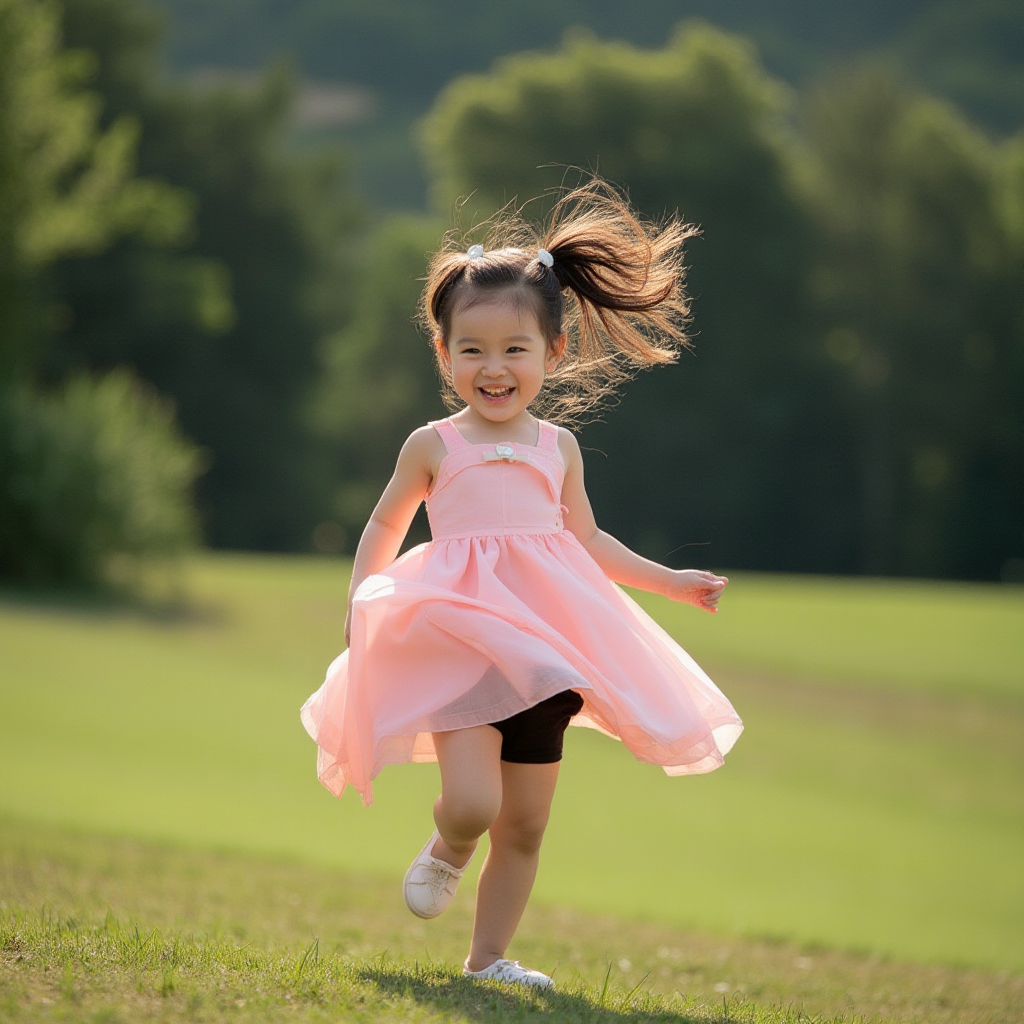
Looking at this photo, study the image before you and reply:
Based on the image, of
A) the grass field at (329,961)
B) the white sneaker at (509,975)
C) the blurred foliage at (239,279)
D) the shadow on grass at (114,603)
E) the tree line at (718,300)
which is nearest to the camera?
the grass field at (329,961)

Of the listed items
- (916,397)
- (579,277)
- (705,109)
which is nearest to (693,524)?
(916,397)

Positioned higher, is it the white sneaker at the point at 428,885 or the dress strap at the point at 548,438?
the dress strap at the point at 548,438

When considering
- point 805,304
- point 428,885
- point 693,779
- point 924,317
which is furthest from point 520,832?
point 805,304

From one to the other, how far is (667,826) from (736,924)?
2737 mm

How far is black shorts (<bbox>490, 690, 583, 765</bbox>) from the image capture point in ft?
12.7

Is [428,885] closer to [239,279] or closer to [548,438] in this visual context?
[548,438]

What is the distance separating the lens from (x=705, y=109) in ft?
139

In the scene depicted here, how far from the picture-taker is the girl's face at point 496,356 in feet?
13.6

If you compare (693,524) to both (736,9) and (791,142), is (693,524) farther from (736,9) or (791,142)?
(736,9)

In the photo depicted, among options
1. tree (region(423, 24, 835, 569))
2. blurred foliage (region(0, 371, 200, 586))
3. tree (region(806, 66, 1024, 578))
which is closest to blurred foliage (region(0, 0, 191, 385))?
blurred foliage (region(0, 371, 200, 586))

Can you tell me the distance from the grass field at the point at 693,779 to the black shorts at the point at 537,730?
323 centimetres

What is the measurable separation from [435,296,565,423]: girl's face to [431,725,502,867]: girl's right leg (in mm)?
972

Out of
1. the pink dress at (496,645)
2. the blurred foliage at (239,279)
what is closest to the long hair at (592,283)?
the pink dress at (496,645)

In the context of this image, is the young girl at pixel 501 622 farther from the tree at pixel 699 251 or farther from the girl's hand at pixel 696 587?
the tree at pixel 699 251
